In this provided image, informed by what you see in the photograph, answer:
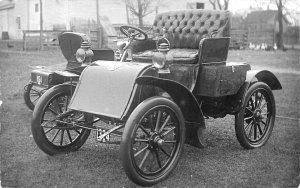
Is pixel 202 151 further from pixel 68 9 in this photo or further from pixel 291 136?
pixel 68 9

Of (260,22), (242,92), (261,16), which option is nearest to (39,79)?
(242,92)

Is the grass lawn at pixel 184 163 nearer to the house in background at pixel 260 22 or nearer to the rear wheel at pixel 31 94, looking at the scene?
the rear wheel at pixel 31 94

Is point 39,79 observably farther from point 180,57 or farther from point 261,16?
point 261,16

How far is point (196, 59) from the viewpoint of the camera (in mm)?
4469

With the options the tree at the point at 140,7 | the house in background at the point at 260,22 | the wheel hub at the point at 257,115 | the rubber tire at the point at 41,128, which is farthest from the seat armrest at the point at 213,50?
the house in background at the point at 260,22

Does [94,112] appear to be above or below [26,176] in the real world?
above

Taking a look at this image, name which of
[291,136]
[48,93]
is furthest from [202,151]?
[48,93]

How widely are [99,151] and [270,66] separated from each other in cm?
1080

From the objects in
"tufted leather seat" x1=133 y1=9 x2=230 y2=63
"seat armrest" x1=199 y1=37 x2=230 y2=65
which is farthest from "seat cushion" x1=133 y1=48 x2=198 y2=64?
"seat armrest" x1=199 y1=37 x2=230 y2=65

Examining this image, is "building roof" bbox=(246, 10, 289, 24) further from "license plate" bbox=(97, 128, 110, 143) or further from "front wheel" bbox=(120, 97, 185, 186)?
"license plate" bbox=(97, 128, 110, 143)

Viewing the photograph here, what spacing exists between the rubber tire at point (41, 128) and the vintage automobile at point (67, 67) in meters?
0.21

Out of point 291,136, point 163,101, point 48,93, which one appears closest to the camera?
point 163,101

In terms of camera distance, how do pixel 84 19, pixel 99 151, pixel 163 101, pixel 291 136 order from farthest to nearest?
pixel 84 19
pixel 291 136
pixel 99 151
pixel 163 101

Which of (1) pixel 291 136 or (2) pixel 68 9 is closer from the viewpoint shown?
(1) pixel 291 136
